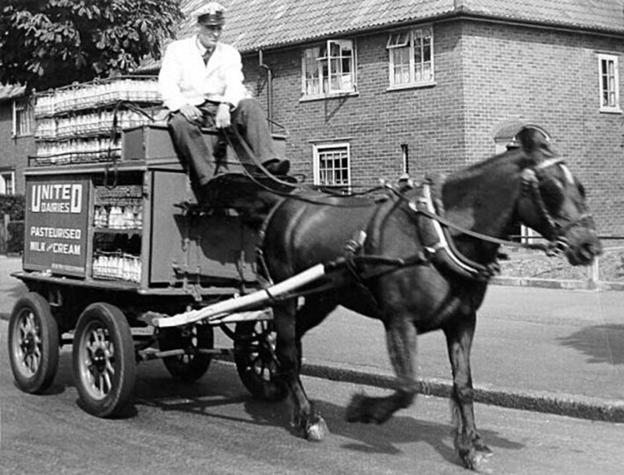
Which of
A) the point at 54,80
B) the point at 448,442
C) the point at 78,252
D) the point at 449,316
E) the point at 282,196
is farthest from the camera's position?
the point at 54,80

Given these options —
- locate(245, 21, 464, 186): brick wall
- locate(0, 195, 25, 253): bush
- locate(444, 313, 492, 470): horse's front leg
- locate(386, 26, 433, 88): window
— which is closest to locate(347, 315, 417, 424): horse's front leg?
locate(444, 313, 492, 470): horse's front leg

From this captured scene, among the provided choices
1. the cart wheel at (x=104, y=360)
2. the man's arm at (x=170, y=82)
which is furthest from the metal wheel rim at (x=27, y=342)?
the man's arm at (x=170, y=82)

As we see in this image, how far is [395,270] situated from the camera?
253 inches

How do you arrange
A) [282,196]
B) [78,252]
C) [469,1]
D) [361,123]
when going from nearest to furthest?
1. [282,196]
2. [78,252]
3. [469,1]
4. [361,123]

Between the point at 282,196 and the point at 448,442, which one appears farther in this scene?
the point at 282,196

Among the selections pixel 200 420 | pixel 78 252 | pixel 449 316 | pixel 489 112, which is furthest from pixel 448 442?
pixel 489 112

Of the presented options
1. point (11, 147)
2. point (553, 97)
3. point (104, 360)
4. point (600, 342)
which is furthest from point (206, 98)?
point (11, 147)

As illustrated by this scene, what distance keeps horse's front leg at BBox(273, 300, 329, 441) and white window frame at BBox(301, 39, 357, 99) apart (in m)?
15.9

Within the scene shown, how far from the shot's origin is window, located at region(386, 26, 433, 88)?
70.8 feet

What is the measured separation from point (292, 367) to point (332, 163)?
1647 centimetres

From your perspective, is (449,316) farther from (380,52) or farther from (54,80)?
(380,52)

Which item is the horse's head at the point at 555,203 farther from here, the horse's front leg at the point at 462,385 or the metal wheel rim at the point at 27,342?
the metal wheel rim at the point at 27,342

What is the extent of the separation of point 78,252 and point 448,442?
11.6 ft

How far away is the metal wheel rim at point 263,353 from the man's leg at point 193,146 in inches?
61.5
